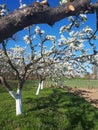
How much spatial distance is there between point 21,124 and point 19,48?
35.9 feet

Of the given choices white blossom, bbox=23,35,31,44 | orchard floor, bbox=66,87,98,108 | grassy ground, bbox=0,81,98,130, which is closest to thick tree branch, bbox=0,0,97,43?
grassy ground, bbox=0,81,98,130

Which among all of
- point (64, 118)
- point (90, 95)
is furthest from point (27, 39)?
point (90, 95)

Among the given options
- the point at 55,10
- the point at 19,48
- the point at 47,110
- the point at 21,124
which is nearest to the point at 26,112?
the point at 47,110

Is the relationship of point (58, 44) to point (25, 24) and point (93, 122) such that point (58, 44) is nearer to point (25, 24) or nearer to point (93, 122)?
point (93, 122)

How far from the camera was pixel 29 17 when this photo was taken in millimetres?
3227

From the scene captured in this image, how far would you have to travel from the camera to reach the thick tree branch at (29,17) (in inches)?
123

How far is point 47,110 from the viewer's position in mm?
16875

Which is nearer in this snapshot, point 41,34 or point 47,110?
point 41,34

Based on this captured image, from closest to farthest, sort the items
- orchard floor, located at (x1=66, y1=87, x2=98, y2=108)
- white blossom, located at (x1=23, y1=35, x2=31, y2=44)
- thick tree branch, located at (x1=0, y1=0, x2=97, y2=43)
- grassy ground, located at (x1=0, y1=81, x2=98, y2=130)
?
thick tree branch, located at (x1=0, y1=0, x2=97, y2=43) → grassy ground, located at (x1=0, y1=81, x2=98, y2=130) → white blossom, located at (x1=23, y1=35, x2=31, y2=44) → orchard floor, located at (x1=66, y1=87, x2=98, y2=108)

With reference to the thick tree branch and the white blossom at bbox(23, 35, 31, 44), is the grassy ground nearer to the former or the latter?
the white blossom at bbox(23, 35, 31, 44)

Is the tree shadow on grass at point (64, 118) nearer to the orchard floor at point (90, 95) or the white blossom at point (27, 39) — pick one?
the white blossom at point (27, 39)

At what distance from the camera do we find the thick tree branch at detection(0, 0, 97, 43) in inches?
123

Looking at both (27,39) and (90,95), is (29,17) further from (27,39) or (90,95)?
(90,95)

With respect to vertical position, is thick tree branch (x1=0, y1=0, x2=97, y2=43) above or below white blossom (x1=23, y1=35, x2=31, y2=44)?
below
